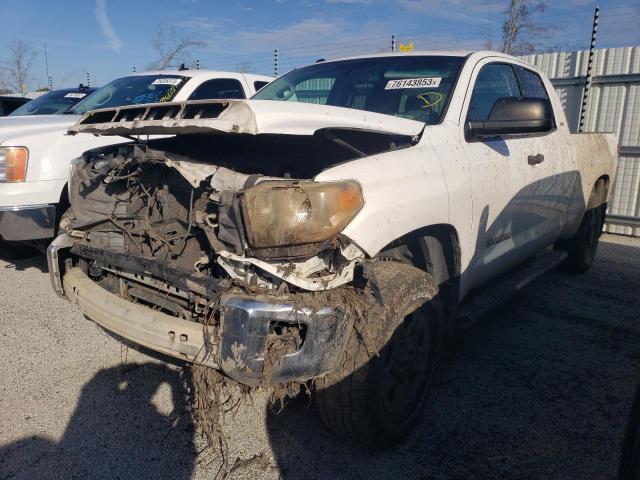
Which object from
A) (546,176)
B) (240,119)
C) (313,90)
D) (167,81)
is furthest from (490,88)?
(167,81)

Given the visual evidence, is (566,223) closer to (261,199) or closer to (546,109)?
(546,109)

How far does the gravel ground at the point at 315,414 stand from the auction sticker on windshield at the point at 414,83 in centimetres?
181

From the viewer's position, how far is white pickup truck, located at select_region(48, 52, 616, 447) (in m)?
2.04

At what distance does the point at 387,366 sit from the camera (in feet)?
7.95

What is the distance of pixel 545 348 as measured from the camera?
3.77 metres

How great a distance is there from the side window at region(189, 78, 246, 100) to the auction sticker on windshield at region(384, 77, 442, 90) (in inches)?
106

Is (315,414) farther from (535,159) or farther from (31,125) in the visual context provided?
(31,125)

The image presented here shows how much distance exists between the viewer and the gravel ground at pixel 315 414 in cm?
246

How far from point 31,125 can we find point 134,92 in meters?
1.34

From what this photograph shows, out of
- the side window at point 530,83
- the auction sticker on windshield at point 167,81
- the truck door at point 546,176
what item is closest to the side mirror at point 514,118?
the truck door at point 546,176

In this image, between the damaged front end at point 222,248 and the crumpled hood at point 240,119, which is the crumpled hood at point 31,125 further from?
the crumpled hood at point 240,119

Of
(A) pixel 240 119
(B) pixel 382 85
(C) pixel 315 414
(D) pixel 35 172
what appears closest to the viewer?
(A) pixel 240 119

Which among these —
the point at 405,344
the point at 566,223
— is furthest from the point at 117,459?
the point at 566,223

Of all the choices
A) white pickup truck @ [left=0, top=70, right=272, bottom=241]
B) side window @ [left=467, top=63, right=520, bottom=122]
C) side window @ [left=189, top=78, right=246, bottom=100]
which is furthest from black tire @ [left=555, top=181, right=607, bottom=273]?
white pickup truck @ [left=0, top=70, right=272, bottom=241]
